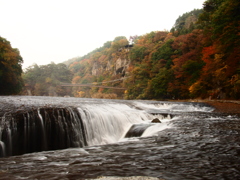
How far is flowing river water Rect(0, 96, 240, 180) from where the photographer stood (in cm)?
427

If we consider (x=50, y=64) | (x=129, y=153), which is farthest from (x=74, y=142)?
(x=50, y=64)

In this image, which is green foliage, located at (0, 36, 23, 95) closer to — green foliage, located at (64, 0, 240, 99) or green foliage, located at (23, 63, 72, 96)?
green foliage, located at (64, 0, 240, 99)

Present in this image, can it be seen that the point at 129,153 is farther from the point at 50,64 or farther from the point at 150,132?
the point at 50,64

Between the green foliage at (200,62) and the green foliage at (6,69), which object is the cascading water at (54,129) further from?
the green foliage at (6,69)

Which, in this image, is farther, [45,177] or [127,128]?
[127,128]

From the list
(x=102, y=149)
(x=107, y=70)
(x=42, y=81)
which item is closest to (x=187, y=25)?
(x=107, y=70)

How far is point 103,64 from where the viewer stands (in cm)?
10038

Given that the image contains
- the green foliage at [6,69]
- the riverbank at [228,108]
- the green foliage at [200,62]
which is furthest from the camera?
the green foliage at [6,69]

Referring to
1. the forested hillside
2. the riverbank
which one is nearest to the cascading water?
the riverbank

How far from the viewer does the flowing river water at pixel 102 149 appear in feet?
14.0

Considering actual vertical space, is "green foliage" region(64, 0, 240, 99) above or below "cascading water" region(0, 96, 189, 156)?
above

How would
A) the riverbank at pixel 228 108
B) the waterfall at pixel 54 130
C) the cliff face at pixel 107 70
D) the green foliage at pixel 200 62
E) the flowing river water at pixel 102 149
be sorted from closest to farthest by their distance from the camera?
the flowing river water at pixel 102 149 → the waterfall at pixel 54 130 → the riverbank at pixel 228 108 → the green foliage at pixel 200 62 → the cliff face at pixel 107 70

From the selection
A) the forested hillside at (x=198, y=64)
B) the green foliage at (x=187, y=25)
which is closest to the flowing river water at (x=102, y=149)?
the forested hillside at (x=198, y=64)

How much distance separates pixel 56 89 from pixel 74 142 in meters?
60.1
